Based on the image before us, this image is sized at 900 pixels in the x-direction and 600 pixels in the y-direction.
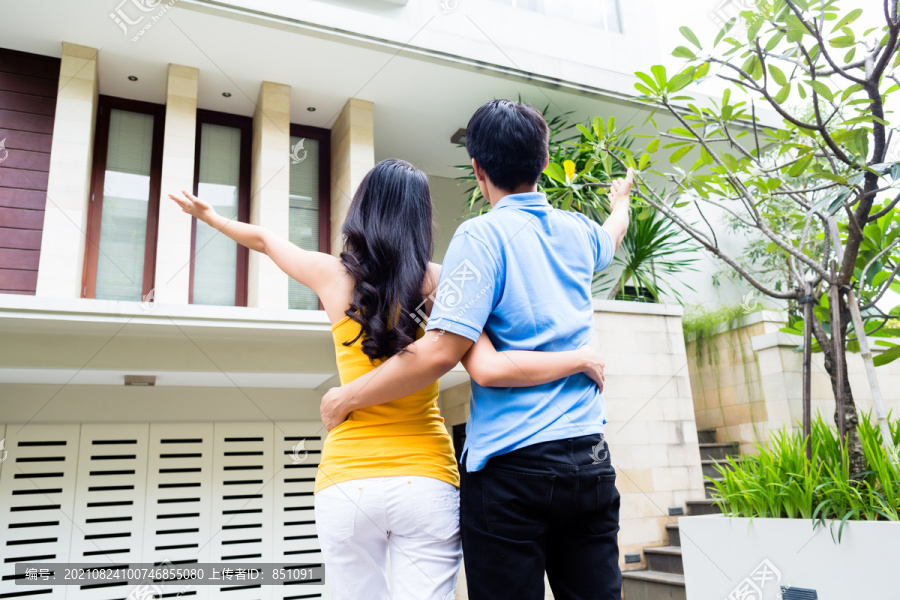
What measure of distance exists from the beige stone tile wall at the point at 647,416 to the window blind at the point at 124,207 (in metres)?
2.72

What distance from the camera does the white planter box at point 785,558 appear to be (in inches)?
73.5

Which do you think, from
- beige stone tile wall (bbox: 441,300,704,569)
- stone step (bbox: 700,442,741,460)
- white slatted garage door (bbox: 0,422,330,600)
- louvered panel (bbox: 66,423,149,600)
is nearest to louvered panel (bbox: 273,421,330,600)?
white slatted garage door (bbox: 0,422,330,600)

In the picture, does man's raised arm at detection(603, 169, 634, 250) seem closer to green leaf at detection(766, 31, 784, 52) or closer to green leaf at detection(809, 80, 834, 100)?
green leaf at detection(809, 80, 834, 100)

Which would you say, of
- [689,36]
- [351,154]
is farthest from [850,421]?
[351,154]

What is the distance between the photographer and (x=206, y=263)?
4.70 meters

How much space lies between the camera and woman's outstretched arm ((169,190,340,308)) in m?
1.31

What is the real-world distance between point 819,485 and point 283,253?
6.27 ft

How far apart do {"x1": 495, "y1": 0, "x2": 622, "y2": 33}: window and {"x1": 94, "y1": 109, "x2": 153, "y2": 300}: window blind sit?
318cm

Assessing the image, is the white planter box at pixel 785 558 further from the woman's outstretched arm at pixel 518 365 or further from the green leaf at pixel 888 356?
the woman's outstretched arm at pixel 518 365

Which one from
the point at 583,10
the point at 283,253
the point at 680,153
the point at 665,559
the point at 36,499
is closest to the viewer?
the point at 283,253

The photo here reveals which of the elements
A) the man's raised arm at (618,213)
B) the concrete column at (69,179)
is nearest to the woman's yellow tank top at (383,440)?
the man's raised arm at (618,213)

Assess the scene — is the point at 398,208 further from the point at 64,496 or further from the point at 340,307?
the point at 64,496

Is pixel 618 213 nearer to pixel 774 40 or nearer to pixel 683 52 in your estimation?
pixel 683 52

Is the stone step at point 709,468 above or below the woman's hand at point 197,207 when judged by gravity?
below
